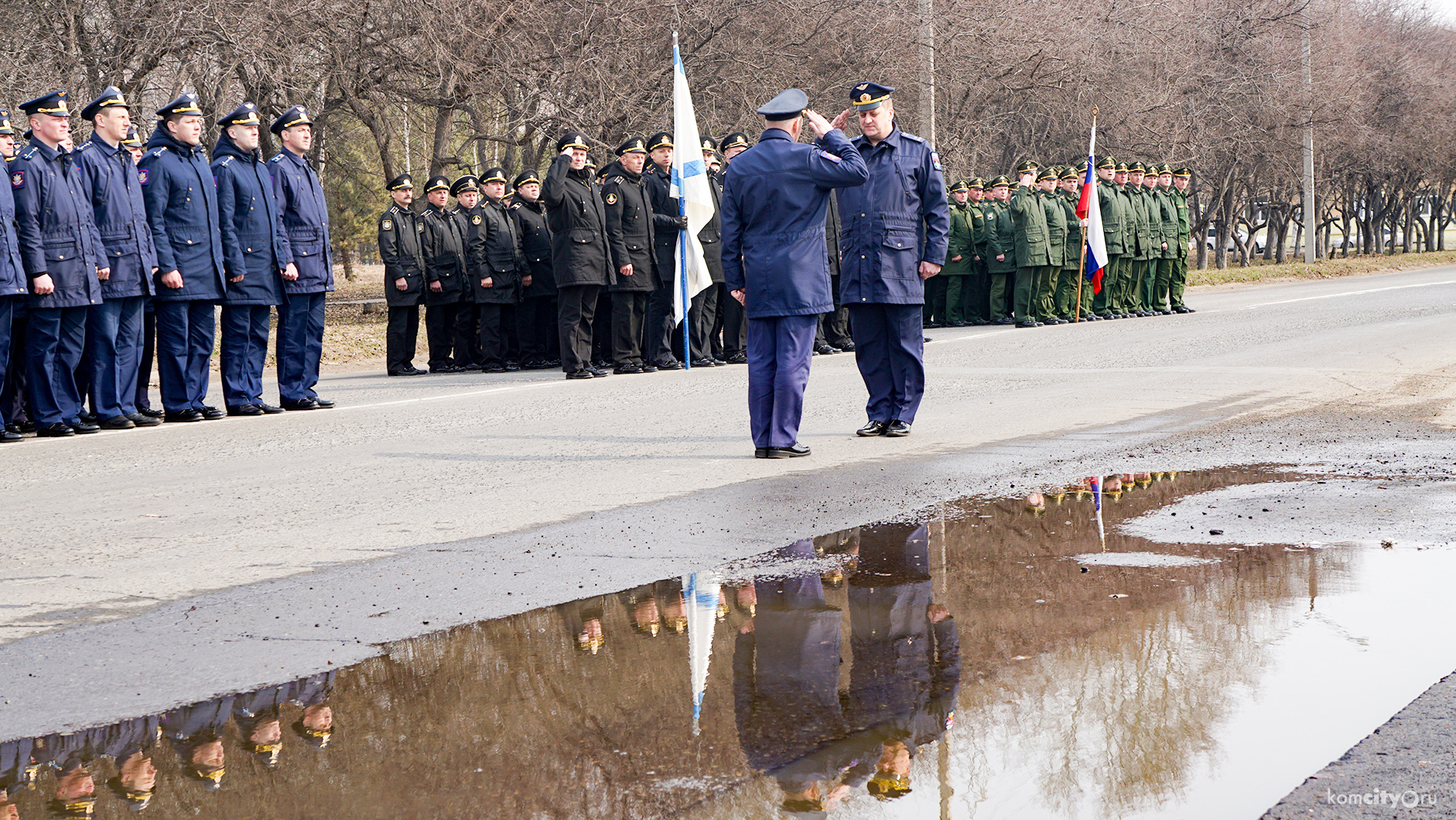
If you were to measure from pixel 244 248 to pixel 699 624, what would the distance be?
27.7ft

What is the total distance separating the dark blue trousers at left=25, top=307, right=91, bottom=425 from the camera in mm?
10562

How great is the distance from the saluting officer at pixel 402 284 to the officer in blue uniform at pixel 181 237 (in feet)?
13.4

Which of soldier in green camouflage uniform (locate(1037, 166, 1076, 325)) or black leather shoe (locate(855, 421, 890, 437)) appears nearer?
black leather shoe (locate(855, 421, 890, 437))

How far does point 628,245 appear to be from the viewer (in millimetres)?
14375

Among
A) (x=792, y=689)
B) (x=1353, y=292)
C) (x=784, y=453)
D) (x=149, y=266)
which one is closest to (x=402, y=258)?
(x=149, y=266)

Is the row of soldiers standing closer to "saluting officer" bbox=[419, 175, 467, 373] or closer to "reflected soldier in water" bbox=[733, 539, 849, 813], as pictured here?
"saluting officer" bbox=[419, 175, 467, 373]

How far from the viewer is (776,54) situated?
78.0 feet

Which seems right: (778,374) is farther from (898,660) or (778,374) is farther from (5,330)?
(5,330)

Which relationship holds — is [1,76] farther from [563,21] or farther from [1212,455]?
[1212,455]

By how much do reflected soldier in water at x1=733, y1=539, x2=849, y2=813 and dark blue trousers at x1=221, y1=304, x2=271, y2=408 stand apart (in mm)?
7765

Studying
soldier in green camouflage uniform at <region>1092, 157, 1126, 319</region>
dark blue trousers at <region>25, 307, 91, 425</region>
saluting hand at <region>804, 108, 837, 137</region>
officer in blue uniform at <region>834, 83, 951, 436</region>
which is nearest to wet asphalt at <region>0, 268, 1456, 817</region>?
officer in blue uniform at <region>834, 83, 951, 436</region>

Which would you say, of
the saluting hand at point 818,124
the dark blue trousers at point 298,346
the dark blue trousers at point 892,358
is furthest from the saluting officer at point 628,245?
the saluting hand at point 818,124

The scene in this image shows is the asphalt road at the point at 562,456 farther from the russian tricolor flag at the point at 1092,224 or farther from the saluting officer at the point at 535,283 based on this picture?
the russian tricolor flag at the point at 1092,224

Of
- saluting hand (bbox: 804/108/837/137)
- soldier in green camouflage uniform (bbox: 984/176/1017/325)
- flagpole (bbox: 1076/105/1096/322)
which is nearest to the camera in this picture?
saluting hand (bbox: 804/108/837/137)
